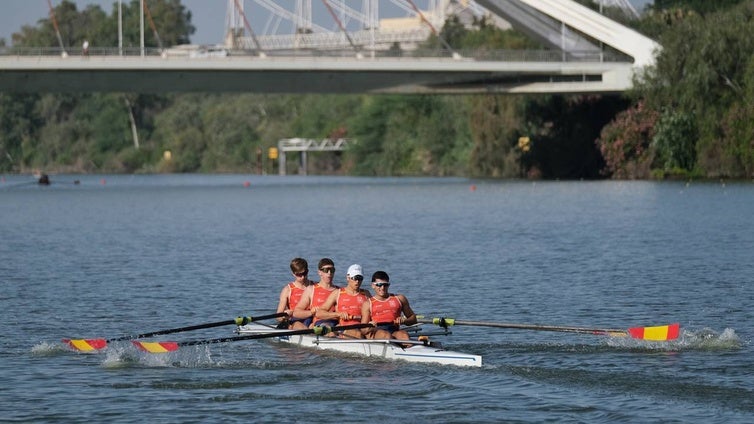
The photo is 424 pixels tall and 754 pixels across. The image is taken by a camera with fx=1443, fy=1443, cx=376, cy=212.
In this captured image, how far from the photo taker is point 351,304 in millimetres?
18719

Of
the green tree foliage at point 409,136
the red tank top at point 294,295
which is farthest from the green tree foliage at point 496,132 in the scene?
the red tank top at point 294,295

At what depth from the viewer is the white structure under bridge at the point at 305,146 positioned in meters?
114

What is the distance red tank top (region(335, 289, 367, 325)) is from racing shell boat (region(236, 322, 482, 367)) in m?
0.42

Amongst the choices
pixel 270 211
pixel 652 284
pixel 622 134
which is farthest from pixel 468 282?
pixel 622 134

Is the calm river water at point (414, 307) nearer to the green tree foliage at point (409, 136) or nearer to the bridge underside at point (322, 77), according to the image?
the bridge underside at point (322, 77)

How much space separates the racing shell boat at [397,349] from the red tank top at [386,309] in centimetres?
40

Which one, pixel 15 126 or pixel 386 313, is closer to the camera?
pixel 386 313

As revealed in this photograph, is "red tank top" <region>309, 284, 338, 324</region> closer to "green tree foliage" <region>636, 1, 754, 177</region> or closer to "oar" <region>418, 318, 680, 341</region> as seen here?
"oar" <region>418, 318, 680, 341</region>

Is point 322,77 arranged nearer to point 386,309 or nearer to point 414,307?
point 414,307

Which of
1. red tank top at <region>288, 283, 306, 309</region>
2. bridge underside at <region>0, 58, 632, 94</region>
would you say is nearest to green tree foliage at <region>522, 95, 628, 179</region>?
bridge underside at <region>0, 58, 632, 94</region>

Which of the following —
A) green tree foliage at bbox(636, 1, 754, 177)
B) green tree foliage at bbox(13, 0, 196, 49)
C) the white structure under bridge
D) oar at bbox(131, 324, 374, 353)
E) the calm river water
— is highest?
green tree foliage at bbox(13, 0, 196, 49)

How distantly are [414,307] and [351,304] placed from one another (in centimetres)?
547

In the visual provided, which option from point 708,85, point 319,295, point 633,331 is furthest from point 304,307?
point 708,85

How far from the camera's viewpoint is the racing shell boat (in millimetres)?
16984
